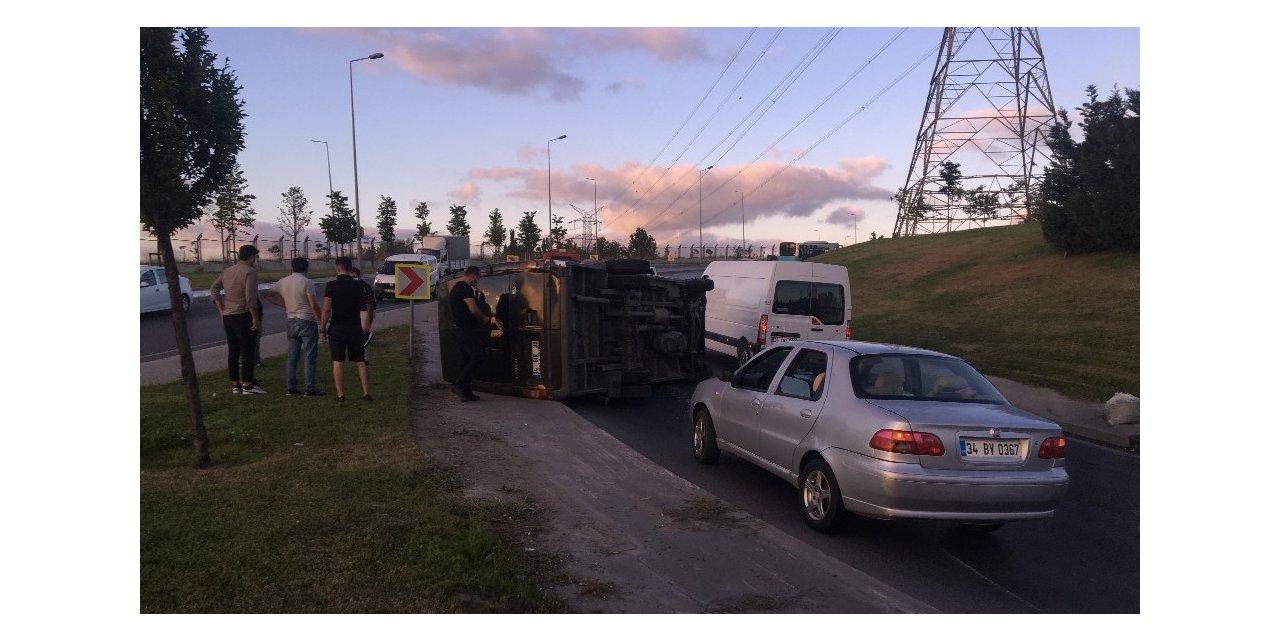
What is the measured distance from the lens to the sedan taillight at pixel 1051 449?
6.09 m

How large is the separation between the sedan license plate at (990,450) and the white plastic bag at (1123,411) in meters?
6.62

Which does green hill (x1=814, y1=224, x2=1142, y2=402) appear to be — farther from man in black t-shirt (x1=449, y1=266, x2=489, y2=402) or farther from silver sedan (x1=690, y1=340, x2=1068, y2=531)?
man in black t-shirt (x1=449, y1=266, x2=489, y2=402)

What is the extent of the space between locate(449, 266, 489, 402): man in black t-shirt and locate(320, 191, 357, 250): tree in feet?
142

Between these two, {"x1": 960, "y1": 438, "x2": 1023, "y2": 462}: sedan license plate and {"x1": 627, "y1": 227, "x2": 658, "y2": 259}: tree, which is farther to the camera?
{"x1": 627, "y1": 227, "x2": 658, "y2": 259}: tree

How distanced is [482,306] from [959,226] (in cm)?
5416

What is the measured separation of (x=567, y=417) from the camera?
10586 millimetres

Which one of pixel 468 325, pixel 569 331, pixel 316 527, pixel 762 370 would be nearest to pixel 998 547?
pixel 762 370

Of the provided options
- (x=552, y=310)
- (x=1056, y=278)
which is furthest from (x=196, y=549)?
(x=1056, y=278)

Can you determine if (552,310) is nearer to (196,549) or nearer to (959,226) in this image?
(196,549)

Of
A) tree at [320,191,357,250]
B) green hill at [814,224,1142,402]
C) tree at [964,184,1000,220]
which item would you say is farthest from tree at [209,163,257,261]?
tree at [964,184,1000,220]

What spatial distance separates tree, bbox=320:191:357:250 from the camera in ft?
169

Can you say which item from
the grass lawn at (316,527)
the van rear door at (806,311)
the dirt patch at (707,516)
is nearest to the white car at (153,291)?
the van rear door at (806,311)

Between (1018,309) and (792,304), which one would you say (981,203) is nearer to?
(1018,309)

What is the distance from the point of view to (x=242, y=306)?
34.6 ft
